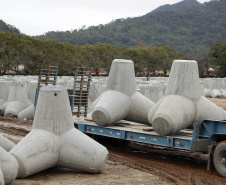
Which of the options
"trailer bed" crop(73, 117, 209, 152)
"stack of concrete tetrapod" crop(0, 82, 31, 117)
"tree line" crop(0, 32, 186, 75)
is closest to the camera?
"trailer bed" crop(73, 117, 209, 152)

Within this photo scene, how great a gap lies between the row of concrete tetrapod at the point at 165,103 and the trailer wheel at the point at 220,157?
56.6 inches

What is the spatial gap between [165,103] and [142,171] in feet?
7.09

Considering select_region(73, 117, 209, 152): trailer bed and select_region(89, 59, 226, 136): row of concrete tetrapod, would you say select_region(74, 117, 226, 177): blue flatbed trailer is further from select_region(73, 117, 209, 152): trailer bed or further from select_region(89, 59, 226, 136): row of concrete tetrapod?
select_region(89, 59, 226, 136): row of concrete tetrapod

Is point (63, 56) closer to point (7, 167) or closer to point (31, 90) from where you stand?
point (31, 90)

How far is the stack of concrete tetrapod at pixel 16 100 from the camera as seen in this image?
67.8 feet

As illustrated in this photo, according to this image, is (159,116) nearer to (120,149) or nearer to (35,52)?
(120,149)

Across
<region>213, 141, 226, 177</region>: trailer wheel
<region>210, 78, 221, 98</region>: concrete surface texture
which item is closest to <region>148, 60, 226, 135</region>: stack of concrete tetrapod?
<region>213, 141, 226, 177</region>: trailer wheel

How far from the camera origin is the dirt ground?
881 centimetres

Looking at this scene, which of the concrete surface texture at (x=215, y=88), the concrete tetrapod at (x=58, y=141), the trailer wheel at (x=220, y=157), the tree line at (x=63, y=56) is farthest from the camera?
the tree line at (x=63, y=56)

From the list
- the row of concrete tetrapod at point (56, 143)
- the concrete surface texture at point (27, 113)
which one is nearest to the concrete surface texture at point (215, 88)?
the concrete surface texture at point (27, 113)

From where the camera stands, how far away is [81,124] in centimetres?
1321

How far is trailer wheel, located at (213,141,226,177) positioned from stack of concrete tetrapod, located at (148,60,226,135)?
56.8 inches

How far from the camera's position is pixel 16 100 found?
21016mm

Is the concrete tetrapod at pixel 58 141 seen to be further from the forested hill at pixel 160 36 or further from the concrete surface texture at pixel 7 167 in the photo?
the forested hill at pixel 160 36
